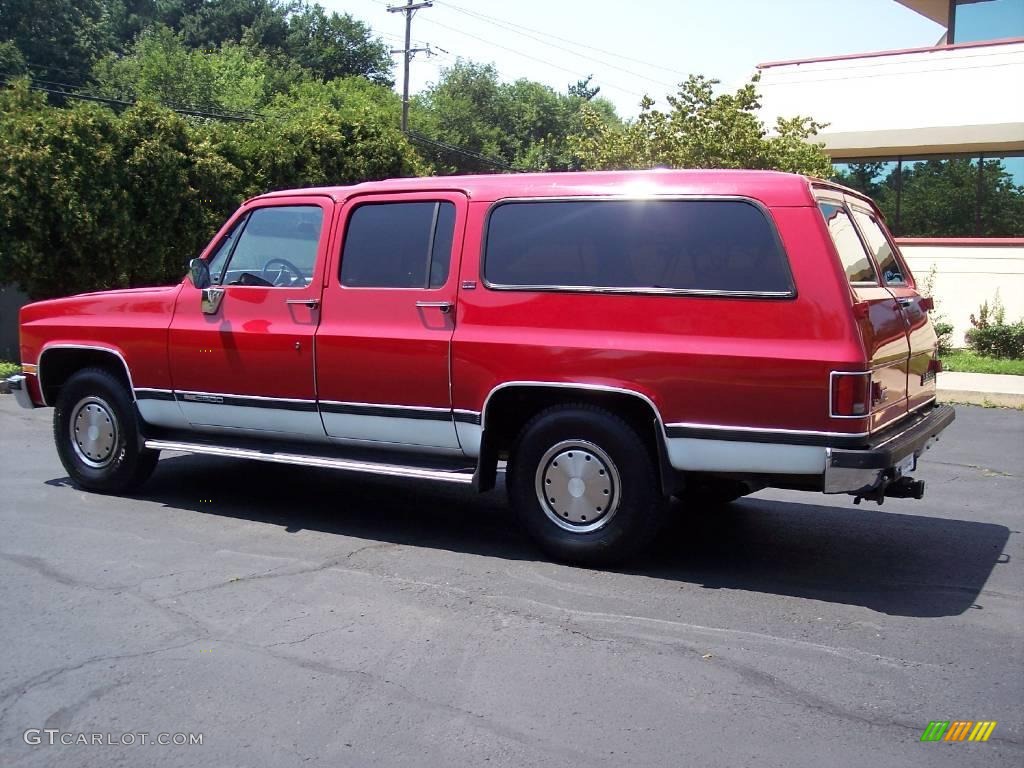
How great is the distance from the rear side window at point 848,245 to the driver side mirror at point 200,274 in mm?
4022

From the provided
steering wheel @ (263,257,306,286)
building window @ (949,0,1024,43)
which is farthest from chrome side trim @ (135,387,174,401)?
Result: building window @ (949,0,1024,43)

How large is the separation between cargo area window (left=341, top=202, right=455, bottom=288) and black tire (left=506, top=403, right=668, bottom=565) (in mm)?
1179

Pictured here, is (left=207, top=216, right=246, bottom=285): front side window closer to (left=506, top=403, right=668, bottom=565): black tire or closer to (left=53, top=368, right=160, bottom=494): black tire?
(left=53, top=368, right=160, bottom=494): black tire

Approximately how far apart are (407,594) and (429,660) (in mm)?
946

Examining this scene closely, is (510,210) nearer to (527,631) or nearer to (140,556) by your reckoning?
(527,631)

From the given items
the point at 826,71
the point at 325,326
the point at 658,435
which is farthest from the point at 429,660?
→ the point at 826,71

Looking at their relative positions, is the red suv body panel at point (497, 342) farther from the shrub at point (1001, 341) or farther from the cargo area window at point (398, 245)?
the shrub at point (1001, 341)

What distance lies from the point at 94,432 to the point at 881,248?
18.3 feet

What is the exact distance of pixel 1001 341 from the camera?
65.2 ft

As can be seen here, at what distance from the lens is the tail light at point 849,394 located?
5074 millimetres

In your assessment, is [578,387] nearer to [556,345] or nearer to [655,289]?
[556,345]

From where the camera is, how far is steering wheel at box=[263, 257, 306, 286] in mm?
6772

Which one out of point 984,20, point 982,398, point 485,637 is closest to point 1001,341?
point 982,398

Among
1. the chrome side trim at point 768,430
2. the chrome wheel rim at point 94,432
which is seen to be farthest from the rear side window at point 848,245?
the chrome wheel rim at point 94,432
